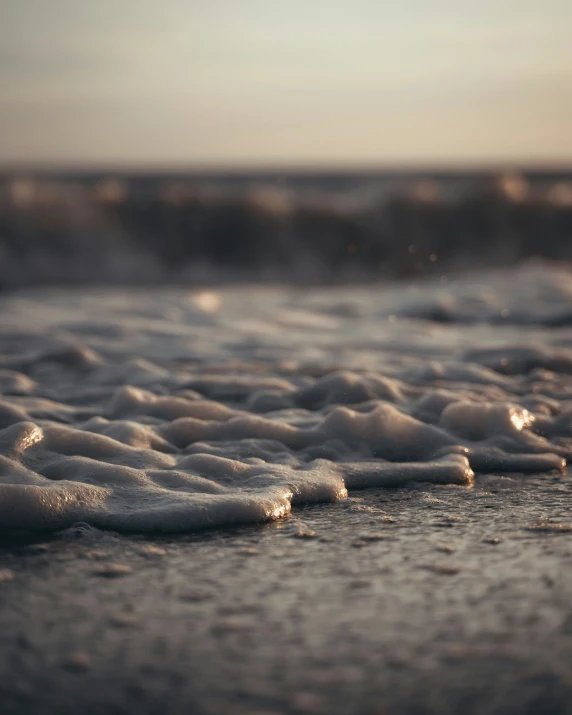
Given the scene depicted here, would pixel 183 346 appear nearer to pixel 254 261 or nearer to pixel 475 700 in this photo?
pixel 475 700

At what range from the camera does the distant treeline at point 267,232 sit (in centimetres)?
1006

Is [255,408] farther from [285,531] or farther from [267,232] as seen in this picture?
[267,232]

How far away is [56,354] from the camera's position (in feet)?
12.9

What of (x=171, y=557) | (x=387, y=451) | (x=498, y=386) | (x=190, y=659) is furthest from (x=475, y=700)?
(x=498, y=386)

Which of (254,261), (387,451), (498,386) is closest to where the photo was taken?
(387,451)

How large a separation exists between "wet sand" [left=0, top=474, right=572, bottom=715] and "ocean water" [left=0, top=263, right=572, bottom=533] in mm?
172

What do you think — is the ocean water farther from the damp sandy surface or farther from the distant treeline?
the distant treeline

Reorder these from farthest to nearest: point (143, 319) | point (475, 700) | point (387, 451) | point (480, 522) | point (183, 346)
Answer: point (143, 319)
point (183, 346)
point (387, 451)
point (480, 522)
point (475, 700)

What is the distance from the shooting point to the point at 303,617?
1558 millimetres

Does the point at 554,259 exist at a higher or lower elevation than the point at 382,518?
higher

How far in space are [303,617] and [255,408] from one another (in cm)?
153

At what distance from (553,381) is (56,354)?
2.10 meters

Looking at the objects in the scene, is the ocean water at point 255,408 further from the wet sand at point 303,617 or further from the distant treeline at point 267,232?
the distant treeline at point 267,232

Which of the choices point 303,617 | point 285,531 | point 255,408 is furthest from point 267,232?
point 303,617
